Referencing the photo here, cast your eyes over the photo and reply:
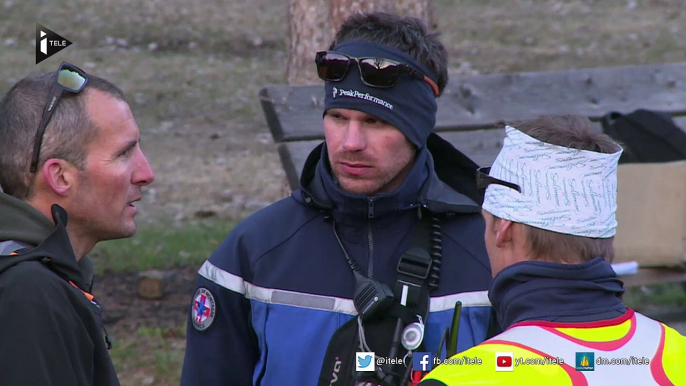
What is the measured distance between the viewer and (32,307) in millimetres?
2518

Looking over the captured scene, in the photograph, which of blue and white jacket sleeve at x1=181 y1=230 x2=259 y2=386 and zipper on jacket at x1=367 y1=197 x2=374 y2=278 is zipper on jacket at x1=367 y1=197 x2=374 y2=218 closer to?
Result: zipper on jacket at x1=367 y1=197 x2=374 y2=278

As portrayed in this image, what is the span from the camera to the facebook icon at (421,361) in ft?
10.3

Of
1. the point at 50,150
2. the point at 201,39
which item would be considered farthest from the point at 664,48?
the point at 50,150

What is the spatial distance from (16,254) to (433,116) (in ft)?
5.55

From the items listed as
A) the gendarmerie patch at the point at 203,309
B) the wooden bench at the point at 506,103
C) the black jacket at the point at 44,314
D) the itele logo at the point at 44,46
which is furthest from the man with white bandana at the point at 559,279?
the itele logo at the point at 44,46

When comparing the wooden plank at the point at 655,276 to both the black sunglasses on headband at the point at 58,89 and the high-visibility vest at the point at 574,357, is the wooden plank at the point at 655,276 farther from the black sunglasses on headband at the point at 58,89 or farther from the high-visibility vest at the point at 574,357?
the black sunglasses on headband at the point at 58,89

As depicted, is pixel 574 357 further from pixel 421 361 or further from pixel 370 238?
pixel 370 238

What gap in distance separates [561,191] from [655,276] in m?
4.10

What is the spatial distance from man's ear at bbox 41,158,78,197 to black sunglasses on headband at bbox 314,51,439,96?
107 centimetres

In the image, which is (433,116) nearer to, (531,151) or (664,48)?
(531,151)

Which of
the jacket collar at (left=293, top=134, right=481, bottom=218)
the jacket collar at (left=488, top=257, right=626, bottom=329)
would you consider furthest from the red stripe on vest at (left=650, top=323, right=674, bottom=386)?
the jacket collar at (left=293, top=134, right=481, bottom=218)

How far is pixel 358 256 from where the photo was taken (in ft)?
11.0

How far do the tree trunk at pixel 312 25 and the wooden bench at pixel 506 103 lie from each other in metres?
0.54

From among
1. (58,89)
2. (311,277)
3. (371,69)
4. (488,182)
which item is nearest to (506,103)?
(371,69)
